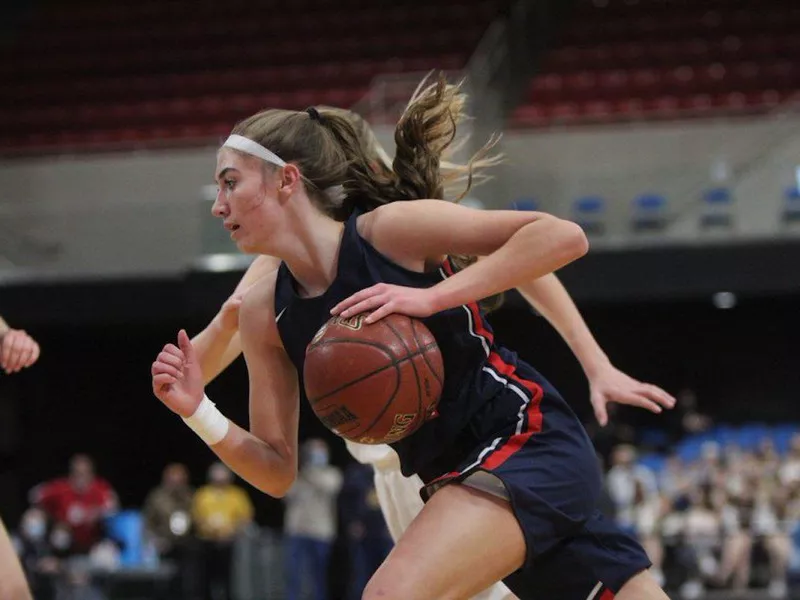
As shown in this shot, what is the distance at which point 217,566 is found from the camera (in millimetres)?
9961

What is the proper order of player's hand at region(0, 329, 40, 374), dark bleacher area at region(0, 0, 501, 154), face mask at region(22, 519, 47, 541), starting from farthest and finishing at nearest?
dark bleacher area at region(0, 0, 501, 154), face mask at region(22, 519, 47, 541), player's hand at region(0, 329, 40, 374)

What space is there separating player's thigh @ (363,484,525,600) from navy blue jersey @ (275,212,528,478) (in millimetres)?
192

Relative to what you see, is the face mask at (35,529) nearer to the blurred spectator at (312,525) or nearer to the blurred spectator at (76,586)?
the blurred spectator at (76,586)

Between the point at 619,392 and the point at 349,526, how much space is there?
6.81m

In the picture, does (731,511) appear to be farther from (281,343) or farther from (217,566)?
(281,343)

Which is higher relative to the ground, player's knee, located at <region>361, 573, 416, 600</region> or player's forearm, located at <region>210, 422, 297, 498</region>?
player's knee, located at <region>361, 573, 416, 600</region>

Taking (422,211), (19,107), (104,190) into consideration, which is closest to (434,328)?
(422,211)

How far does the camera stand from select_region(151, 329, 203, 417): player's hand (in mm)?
3096

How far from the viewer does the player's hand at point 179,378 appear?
3.10m

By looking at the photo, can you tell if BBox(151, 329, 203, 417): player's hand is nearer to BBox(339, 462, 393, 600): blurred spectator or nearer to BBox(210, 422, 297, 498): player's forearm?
BBox(210, 422, 297, 498): player's forearm

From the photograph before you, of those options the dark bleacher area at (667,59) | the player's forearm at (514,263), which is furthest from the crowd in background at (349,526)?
the player's forearm at (514,263)

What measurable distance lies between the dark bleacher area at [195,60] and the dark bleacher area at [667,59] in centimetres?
114

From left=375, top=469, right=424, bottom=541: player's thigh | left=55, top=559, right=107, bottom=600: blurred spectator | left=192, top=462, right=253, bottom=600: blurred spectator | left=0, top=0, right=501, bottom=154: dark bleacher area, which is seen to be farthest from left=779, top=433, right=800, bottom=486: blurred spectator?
left=0, top=0, right=501, bottom=154: dark bleacher area

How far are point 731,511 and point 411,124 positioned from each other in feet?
23.7
